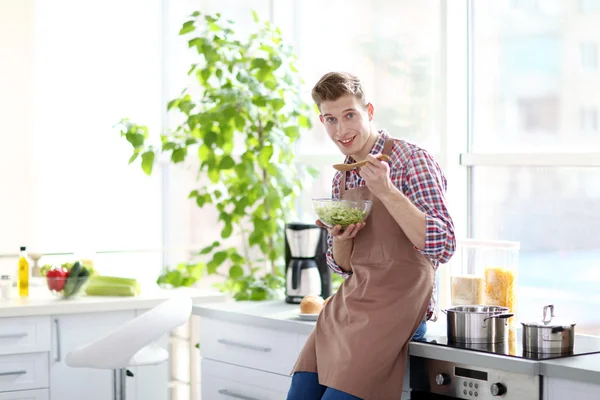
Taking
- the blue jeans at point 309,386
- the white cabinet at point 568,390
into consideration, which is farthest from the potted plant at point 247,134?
the white cabinet at point 568,390

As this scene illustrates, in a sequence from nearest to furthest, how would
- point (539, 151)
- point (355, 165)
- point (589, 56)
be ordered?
point (355, 165) < point (589, 56) < point (539, 151)

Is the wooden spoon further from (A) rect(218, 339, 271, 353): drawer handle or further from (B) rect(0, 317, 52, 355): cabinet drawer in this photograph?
(B) rect(0, 317, 52, 355): cabinet drawer

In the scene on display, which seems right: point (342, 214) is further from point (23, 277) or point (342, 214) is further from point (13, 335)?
point (23, 277)

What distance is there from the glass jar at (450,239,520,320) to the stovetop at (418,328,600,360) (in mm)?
179

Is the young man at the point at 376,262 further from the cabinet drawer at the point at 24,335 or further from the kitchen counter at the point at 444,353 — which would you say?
the cabinet drawer at the point at 24,335

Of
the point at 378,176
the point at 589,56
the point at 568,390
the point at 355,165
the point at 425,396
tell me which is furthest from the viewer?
the point at 589,56

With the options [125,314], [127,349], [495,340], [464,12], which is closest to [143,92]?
[125,314]

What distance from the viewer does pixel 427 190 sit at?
7.97 ft

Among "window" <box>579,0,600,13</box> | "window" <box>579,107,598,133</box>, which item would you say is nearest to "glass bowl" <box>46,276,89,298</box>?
"window" <box>579,107,598,133</box>

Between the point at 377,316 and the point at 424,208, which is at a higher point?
the point at 424,208

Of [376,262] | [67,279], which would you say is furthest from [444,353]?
[67,279]

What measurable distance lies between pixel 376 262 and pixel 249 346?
888 mm

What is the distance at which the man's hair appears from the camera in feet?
8.22

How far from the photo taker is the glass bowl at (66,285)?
349 centimetres
